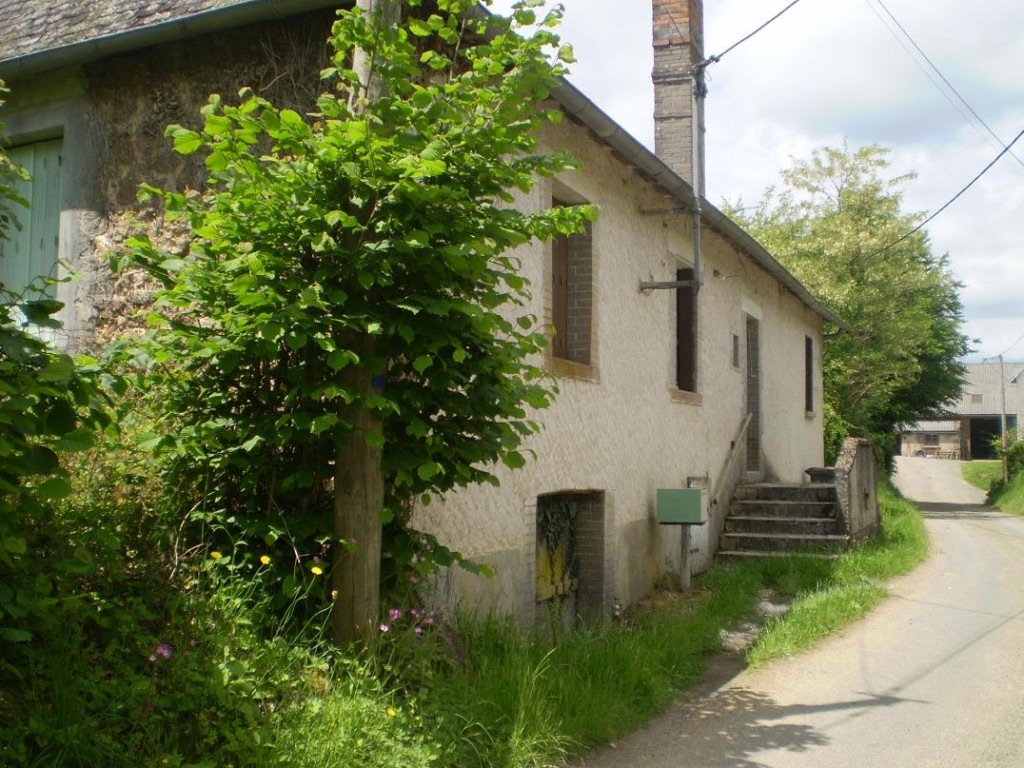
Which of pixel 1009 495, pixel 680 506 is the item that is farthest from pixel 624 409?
pixel 1009 495

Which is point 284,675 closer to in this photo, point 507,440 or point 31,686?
point 31,686

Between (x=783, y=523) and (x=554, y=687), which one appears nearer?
(x=554, y=687)

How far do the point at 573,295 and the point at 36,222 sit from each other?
443cm

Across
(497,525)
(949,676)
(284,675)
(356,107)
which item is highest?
(356,107)

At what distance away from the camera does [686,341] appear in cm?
1227

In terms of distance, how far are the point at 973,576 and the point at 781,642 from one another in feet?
19.0

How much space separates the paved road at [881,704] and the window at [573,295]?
3.17 meters

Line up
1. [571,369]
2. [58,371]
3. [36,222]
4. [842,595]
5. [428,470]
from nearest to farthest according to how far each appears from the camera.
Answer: [58,371] < [428,470] < [36,222] < [571,369] < [842,595]

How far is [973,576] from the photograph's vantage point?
12.4 m

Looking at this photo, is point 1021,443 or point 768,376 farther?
point 1021,443

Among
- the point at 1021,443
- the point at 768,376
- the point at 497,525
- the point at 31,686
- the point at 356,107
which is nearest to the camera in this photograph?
the point at 31,686

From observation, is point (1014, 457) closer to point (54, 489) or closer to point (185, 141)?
point (185, 141)

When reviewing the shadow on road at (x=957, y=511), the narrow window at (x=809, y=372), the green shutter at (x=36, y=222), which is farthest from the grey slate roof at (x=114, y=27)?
the shadow on road at (x=957, y=511)

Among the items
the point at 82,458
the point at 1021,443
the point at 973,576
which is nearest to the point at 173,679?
the point at 82,458
